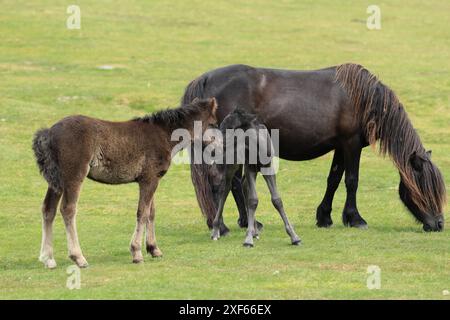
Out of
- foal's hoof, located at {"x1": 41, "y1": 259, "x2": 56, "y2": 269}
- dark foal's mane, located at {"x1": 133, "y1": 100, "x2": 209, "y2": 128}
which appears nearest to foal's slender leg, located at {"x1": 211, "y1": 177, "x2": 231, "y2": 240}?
dark foal's mane, located at {"x1": 133, "y1": 100, "x2": 209, "y2": 128}

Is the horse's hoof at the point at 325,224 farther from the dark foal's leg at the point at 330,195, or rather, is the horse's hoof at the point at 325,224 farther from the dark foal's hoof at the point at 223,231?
the dark foal's hoof at the point at 223,231

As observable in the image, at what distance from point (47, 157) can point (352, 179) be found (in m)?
5.35

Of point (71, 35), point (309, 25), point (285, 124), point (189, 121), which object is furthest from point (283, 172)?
point (309, 25)

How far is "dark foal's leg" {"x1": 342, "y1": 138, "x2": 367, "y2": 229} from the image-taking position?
14688 mm

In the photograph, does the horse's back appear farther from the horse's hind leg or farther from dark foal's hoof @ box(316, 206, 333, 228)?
the horse's hind leg

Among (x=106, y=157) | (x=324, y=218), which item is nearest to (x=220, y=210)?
(x=324, y=218)

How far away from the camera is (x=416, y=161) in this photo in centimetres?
1421

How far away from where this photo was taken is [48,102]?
92.5ft

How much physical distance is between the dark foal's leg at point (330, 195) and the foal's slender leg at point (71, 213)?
4.83 m

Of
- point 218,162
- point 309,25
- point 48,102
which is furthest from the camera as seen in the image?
point 309,25

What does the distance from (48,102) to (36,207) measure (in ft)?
36.0

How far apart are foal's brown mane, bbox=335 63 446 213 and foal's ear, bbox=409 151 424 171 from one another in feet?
0.13

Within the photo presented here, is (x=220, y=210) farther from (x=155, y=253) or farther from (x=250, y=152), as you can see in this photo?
(x=155, y=253)
